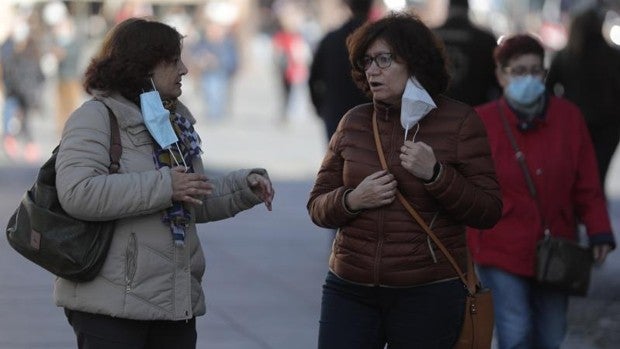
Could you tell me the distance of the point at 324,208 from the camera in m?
4.69

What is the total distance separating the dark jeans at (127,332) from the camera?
4.50m

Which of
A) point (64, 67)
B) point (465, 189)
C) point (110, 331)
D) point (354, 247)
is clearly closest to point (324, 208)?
point (354, 247)

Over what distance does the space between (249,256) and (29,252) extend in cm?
629

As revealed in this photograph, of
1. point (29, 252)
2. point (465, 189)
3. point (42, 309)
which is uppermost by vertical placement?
point (465, 189)

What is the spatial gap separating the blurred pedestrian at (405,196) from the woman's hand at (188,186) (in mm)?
427

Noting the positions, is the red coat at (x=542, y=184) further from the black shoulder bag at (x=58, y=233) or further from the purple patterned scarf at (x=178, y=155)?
the black shoulder bag at (x=58, y=233)

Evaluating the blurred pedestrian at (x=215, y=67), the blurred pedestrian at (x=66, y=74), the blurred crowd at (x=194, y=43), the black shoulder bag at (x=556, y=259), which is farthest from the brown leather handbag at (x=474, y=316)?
the blurred pedestrian at (x=215, y=67)

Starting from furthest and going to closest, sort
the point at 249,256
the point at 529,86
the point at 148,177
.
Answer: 1. the point at 249,256
2. the point at 529,86
3. the point at 148,177

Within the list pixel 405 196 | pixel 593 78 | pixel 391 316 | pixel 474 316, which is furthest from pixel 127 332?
pixel 593 78

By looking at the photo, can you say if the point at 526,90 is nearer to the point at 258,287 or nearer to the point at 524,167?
the point at 524,167

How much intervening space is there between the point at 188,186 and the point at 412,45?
837 mm

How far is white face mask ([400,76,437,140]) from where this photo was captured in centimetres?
454

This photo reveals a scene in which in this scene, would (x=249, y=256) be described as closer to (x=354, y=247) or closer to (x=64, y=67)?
(x=354, y=247)

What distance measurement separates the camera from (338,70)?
9.38 meters
